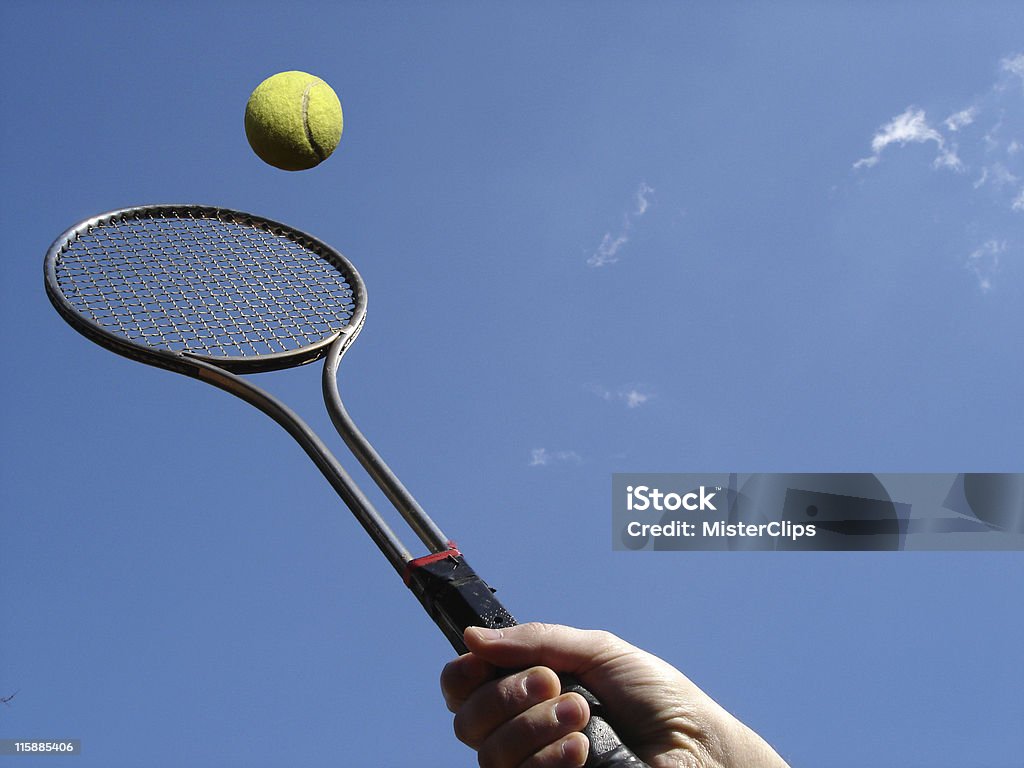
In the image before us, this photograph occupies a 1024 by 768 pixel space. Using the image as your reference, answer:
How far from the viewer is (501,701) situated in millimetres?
2295

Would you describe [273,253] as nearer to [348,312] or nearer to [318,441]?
[348,312]

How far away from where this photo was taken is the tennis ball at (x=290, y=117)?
4.19 meters

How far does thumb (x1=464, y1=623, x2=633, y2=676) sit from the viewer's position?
7.59 ft

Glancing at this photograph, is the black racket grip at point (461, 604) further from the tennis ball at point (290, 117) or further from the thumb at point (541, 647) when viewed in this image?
the tennis ball at point (290, 117)

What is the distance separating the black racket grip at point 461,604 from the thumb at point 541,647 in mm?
44

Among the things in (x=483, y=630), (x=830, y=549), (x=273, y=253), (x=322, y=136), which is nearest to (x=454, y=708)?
(x=483, y=630)

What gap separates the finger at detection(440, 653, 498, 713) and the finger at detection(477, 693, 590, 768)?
0.12m

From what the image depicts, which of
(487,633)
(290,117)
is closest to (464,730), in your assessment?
(487,633)

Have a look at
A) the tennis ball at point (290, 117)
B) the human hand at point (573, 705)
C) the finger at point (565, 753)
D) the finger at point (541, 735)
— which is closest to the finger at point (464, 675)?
the human hand at point (573, 705)

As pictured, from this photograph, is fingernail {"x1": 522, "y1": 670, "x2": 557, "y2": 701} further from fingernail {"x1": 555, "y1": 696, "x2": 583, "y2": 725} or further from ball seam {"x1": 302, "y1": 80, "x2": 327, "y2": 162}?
ball seam {"x1": 302, "y1": 80, "x2": 327, "y2": 162}

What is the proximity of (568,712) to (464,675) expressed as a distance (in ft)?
0.91

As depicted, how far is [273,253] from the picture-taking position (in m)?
4.07

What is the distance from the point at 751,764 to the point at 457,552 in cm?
94

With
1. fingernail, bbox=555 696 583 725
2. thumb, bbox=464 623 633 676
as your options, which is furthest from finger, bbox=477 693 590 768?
thumb, bbox=464 623 633 676
